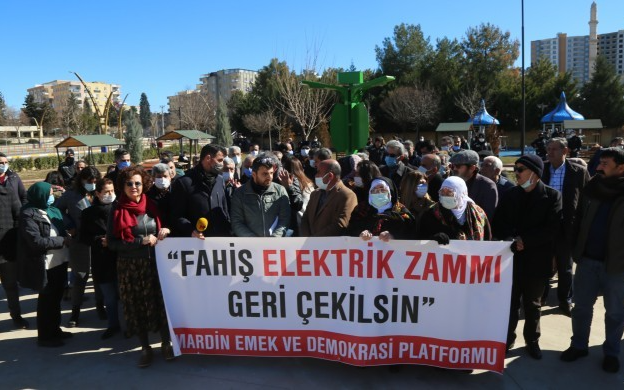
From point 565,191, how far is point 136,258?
15.0ft

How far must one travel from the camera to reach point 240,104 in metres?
51.7

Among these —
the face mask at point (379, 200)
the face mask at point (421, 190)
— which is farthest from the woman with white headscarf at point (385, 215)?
the face mask at point (421, 190)

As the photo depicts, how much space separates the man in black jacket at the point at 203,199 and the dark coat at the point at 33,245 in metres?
1.24

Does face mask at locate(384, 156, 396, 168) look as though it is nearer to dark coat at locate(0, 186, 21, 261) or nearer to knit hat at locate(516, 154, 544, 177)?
knit hat at locate(516, 154, 544, 177)

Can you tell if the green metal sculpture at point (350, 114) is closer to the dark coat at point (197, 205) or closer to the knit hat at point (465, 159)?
the knit hat at point (465, 159)

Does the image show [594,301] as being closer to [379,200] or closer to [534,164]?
[534,164]

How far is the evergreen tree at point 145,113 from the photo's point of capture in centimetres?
11803

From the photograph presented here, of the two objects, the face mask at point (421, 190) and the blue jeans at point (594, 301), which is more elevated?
the face mask at point (421, 190)

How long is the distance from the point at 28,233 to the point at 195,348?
202cm

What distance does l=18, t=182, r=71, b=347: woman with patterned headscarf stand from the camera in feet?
14.9

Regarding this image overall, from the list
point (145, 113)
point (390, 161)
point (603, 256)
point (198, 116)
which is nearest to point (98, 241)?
point (390, 161)

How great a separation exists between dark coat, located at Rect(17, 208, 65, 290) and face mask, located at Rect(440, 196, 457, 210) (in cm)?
371

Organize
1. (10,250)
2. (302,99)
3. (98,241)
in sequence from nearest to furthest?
1. (98,241)
2. (10,250)
3. (302,99)

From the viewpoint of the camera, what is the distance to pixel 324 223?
169 inches
